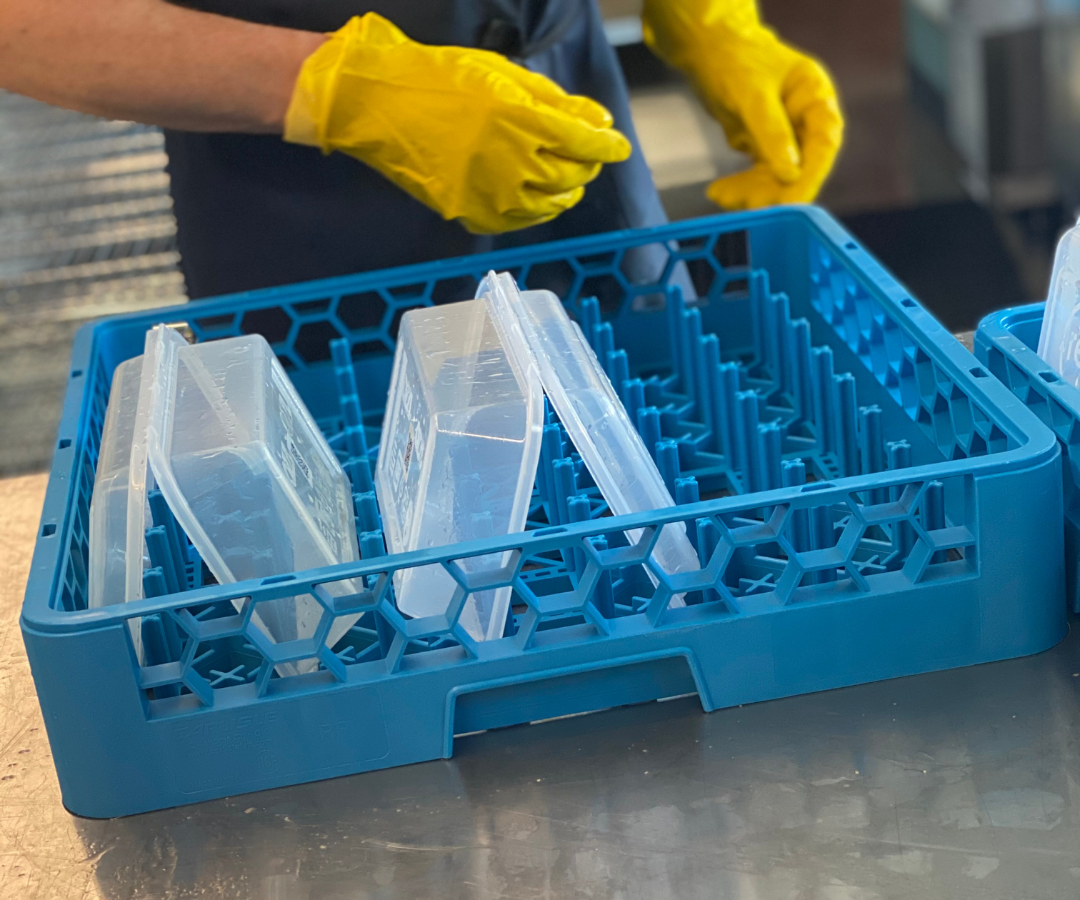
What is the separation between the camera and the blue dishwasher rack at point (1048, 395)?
0.85 meters

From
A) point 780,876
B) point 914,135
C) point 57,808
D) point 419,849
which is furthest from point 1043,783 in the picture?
point 914,135

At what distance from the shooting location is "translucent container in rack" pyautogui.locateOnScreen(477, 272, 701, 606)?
864 millimetres

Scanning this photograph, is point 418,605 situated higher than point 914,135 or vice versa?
point 418,605

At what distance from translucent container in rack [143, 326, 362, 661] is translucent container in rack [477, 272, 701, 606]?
194mm

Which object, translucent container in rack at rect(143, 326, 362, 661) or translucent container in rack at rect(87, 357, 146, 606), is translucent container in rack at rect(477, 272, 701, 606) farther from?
translucent container in rack at rect(87, 357, 146, 606)

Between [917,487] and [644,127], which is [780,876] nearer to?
[917,487]

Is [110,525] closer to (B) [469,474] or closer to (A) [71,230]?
(B) [469,474]

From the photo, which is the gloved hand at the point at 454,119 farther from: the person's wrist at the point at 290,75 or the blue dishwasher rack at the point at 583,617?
the blue dishwasher rack at the point at 583,617

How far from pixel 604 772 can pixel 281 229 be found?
0.90m

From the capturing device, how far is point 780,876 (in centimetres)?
71

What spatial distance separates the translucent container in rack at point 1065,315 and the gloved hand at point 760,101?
579 mm

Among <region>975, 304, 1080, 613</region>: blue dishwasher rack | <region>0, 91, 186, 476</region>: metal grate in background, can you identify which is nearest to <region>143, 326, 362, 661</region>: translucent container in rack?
<region>975, 304, 1080, 613</region>: blue dishwasher rack

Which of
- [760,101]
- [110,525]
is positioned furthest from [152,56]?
[760,101]

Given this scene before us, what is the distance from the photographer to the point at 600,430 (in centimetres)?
89
